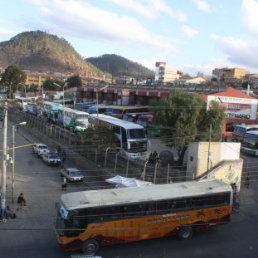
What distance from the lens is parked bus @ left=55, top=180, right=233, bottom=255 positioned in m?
10.3

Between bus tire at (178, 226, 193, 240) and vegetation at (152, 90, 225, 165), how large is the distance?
373 inches

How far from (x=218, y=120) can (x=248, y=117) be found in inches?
505

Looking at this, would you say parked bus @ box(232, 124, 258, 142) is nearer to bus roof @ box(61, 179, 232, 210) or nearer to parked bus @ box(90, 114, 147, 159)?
parked bus @ box(90, 114, 147, 159)

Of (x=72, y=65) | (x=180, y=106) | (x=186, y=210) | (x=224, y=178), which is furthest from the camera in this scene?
(x=72, y=65)

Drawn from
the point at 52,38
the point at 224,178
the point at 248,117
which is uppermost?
the point at 52,38

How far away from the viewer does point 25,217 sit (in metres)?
13.8

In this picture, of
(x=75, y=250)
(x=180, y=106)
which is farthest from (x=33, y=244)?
(x=180, y=106)

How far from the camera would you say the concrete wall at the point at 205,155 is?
670 inches

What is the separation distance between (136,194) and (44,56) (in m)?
177

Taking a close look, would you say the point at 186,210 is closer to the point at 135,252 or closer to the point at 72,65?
the point at 135,252

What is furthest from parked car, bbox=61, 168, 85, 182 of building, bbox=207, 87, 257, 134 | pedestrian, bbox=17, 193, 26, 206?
building, bbox=207, 87, 257, 134

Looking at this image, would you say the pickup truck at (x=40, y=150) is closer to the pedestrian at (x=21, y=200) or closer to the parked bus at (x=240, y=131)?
the pedestrian at (x=21, y=200)

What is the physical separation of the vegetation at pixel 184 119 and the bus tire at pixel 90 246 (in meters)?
11.8

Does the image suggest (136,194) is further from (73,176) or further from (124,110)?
(124,110)
